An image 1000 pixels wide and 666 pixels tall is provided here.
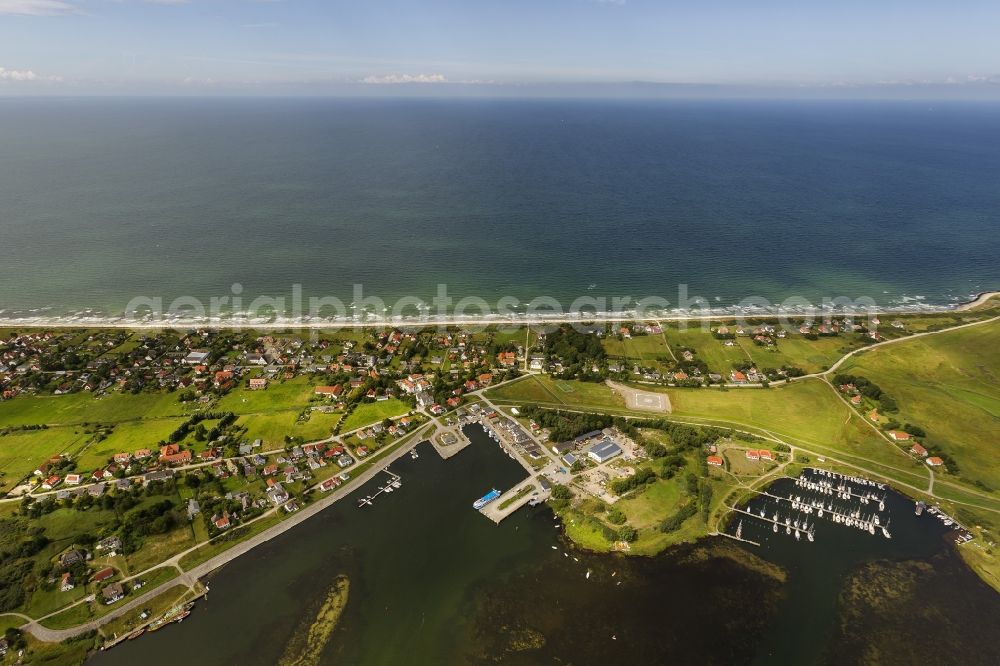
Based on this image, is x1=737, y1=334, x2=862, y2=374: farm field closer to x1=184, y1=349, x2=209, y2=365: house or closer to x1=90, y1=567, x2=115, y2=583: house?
x1=90, y1=567, x2=115, y2=583: house

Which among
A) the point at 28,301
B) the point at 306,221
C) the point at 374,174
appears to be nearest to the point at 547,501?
the point at 28,301

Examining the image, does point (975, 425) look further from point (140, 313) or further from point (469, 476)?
point (140, 313)

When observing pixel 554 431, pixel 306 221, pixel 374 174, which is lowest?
pixel 554 431

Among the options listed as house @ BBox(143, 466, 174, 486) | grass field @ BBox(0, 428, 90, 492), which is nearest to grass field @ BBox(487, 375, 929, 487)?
house @ BBox(143, 466, 174, 486)

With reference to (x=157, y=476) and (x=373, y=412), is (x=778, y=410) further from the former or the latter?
(x=157, y=476)

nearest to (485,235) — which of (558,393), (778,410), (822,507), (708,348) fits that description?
(708,348)

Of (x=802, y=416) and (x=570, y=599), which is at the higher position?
(x=802, y=416)
